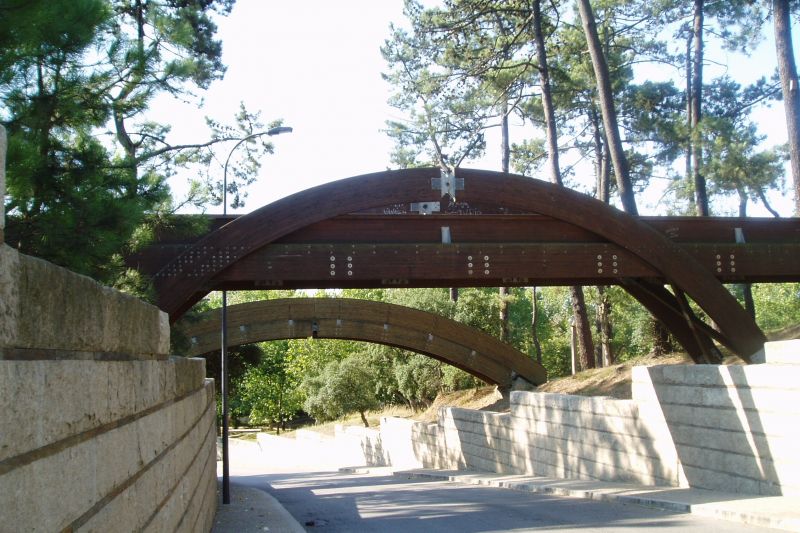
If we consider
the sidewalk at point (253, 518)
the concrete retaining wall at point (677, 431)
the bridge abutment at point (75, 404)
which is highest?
the bridge abutment at point (75, 404)

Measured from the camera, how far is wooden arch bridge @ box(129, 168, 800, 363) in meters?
16.2

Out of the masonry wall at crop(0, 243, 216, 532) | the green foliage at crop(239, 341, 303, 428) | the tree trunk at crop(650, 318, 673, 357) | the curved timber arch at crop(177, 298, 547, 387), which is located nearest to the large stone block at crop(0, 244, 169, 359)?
the masonry wall at crop(0, 243, 216, 532)

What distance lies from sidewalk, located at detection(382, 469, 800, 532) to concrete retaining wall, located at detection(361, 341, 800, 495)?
0.33 metres

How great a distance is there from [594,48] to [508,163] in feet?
50.1

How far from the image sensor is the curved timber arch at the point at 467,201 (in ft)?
52.5

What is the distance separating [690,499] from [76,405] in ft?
36.5

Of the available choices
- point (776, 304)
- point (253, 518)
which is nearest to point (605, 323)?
point (253, 518)

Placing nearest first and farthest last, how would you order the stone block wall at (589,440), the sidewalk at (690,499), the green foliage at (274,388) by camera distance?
the sidewalk at (690,499)
the stone block wall at (589,440)
the green foliage at (274,388)

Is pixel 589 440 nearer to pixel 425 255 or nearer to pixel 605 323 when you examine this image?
pixel 425 255

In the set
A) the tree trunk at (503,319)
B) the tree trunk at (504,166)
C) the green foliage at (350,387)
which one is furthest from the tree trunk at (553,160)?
the green foliage at (350,387)

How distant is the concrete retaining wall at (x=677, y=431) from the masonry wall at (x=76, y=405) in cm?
916

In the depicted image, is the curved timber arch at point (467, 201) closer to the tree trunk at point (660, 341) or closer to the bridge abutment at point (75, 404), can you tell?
the tree trunk at point (660, 341)

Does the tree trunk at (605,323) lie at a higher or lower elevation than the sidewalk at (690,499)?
higher

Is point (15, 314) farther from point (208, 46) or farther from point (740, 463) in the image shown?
point (208, 46)
